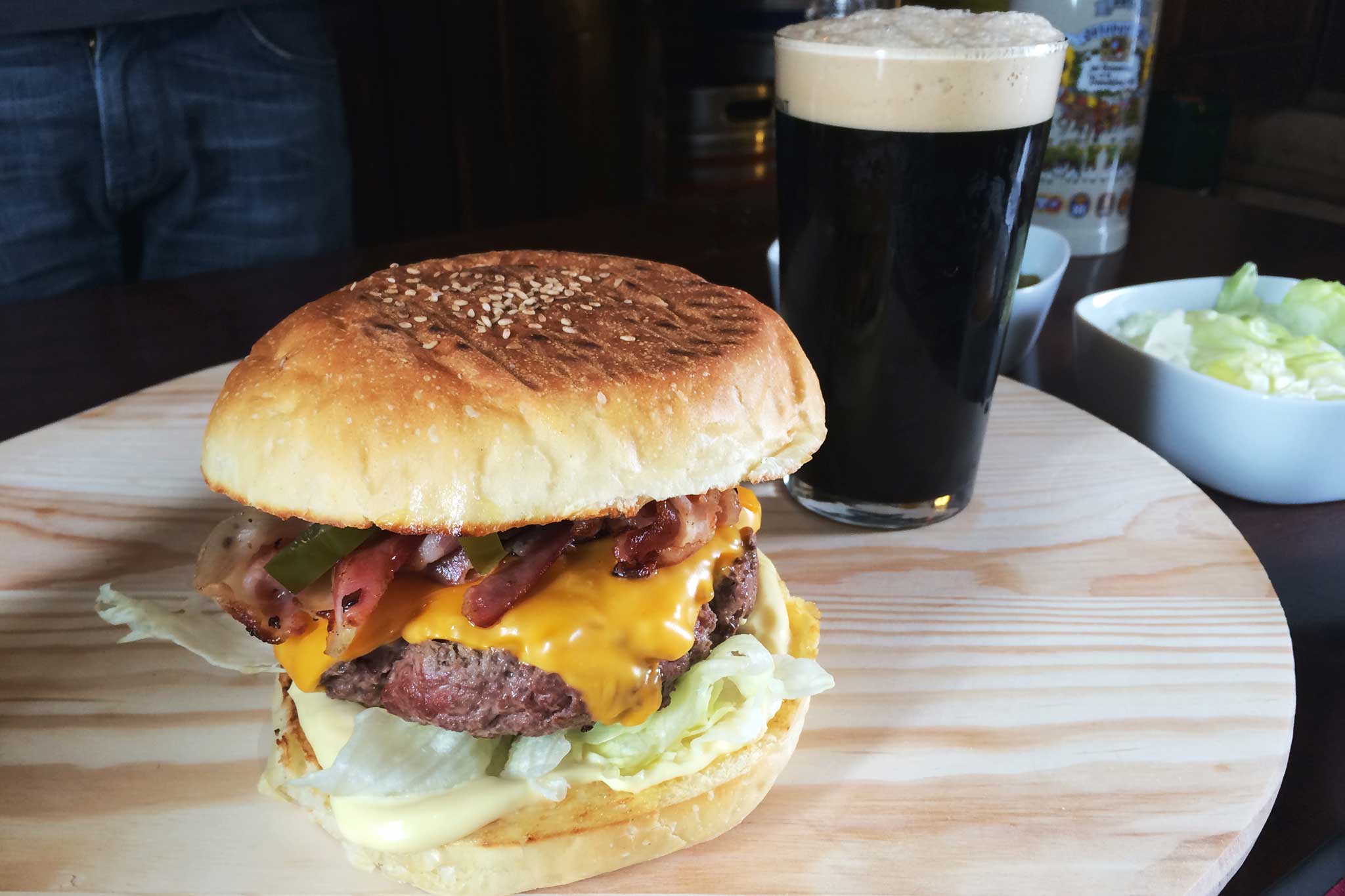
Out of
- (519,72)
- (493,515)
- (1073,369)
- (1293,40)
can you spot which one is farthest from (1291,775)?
(1293,40)

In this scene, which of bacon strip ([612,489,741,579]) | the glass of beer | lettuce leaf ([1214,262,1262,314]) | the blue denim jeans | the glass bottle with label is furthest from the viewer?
the blue denim jeans

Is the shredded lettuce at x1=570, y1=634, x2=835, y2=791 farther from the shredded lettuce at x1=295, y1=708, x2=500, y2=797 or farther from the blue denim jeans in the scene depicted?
the blue denim jeans

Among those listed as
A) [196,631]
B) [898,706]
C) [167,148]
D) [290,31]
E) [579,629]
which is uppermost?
[290,31]

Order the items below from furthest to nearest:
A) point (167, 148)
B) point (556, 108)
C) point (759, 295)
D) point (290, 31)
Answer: point (556, 108) < point (290, 31) < point (167, 148) < point (759, 295)

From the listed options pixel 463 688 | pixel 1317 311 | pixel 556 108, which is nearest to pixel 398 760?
pixel 463 688

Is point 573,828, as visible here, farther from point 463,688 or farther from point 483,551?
point 483,551

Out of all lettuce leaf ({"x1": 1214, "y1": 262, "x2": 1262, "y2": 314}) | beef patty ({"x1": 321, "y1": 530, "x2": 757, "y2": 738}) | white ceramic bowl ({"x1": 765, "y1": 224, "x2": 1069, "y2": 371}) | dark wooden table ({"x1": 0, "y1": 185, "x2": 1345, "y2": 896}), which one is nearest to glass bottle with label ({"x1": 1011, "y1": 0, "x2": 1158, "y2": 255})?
dark wooden table ({"x1": 0, "y1": 185, "x2": 1345, "y2": 896})

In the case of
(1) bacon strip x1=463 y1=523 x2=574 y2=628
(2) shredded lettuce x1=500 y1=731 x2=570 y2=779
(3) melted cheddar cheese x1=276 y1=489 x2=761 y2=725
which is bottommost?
(2) shredded lettuce x1=500 y1=731 x2=570 y2=779
